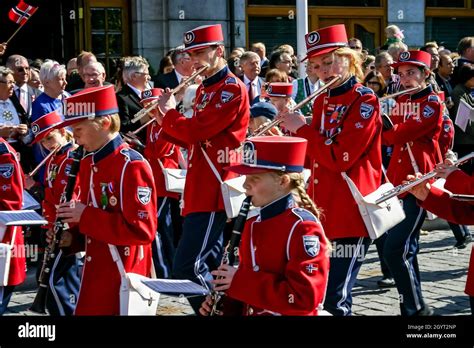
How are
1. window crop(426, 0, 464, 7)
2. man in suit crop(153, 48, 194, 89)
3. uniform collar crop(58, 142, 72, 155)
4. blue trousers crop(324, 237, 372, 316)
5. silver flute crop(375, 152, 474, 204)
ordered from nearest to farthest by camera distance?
1. silver flute crop(375, 152, 474, 204)
2. blue trousers crop(324, 237, 372, 316)
3. uniform collar crop(58, 142, 72, 155)
4. man in suit crop(153, 48, 194, 89)
5. window crop(426, 0, 464, 7)

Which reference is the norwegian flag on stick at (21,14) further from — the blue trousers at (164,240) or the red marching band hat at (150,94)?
the blue trousers at (164,240)

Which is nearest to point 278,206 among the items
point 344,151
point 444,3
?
point 344,151

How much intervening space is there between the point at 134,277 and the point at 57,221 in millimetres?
620

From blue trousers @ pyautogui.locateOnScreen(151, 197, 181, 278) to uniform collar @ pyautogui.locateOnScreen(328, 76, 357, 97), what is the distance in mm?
2975

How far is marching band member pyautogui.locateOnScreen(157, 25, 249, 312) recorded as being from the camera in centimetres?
670

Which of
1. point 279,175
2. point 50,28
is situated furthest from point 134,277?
point 50,28

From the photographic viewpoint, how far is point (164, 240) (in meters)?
8.90

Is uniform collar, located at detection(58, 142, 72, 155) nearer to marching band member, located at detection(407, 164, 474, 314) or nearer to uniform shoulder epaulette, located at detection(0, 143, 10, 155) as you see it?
uniform shoulder epaulette, located at detection(0, 143, 10, 155)

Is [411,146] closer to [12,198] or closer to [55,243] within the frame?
[12,198]

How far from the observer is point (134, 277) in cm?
494

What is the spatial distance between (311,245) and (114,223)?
1167 mm

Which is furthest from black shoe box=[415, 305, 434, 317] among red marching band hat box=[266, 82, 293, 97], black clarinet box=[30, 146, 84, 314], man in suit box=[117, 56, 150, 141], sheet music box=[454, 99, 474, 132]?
man in suit box=[117, 56, 150, 141]

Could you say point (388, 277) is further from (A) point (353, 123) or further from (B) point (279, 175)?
(B) point (279, 175)

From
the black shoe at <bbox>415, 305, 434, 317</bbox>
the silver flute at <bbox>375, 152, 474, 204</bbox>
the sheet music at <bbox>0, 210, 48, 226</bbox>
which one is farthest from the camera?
the black shoe at <bbox>415, 305, 434, 317</bbox>
